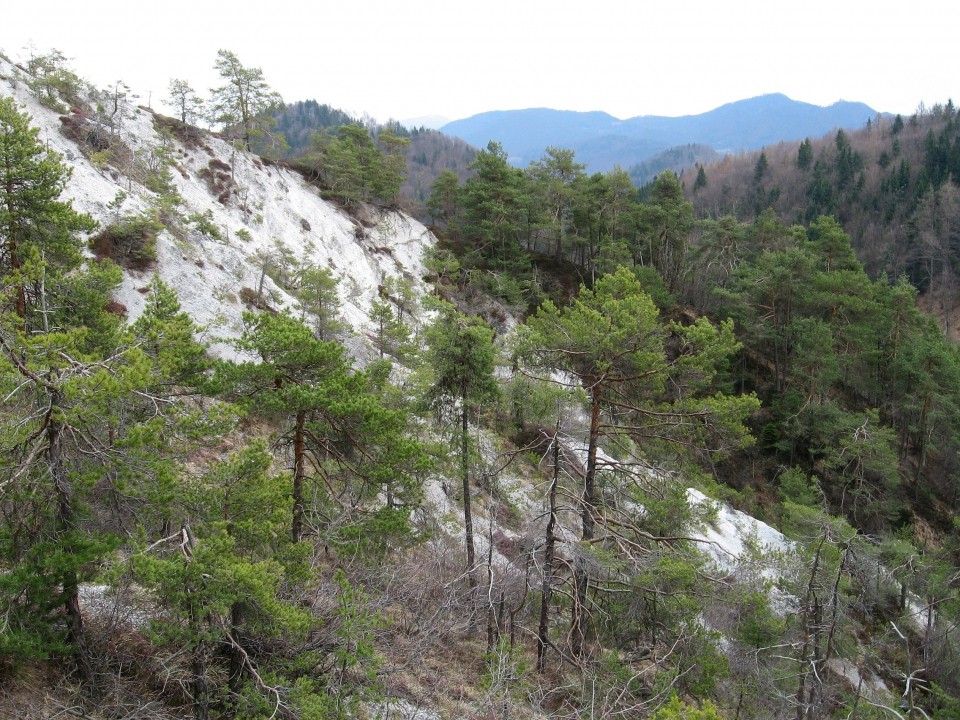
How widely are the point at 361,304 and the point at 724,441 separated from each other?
840 inches

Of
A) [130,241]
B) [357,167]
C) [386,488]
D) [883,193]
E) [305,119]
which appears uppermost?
[305,119]

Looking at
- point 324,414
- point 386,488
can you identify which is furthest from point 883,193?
point 324,414

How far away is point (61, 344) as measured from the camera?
208 inches

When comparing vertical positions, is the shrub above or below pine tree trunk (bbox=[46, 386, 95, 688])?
above

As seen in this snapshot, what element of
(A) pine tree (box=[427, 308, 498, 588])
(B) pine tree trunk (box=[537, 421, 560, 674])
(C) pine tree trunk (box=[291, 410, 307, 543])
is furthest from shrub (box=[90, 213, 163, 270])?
(B) pine tree trunk (box=[537, 421, 560, 674])

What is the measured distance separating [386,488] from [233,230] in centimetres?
1838

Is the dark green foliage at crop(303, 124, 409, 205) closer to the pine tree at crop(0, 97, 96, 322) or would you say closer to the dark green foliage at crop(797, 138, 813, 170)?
the pine tree at crop(0, 97, 96, 322)

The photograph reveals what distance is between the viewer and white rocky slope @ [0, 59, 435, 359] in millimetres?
18041

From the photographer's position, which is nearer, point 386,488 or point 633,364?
point 633,364

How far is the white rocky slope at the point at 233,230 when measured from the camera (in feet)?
59.2

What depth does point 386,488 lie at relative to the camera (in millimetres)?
13102

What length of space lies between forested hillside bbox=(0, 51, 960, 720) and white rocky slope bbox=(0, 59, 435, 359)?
0.72ft

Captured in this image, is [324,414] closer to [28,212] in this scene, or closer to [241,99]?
[28,212]

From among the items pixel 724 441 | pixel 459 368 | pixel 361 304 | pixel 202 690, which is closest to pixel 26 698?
pixel 202 690
